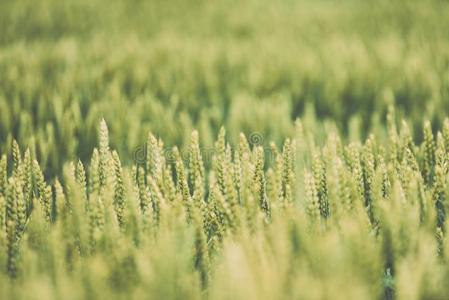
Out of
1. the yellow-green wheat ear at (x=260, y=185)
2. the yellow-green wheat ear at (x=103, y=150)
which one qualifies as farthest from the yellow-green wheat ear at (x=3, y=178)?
the yellow-green wheat ear at (x=260, y=185)

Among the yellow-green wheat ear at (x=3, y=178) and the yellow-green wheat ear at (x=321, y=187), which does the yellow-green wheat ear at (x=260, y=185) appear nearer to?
the yellow-green wheat ear at (x=321, y=187)

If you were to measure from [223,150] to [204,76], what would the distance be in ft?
2.49

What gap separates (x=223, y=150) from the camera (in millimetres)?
918

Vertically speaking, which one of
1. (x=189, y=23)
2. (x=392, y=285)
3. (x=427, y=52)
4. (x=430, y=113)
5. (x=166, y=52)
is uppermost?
(x=189, y=23)

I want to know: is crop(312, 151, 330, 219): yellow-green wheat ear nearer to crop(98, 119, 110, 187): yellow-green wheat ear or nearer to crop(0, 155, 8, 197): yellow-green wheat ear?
crop(98, 119, 110, 187): yellow-green wheat ear

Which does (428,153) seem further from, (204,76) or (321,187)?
(204,76)

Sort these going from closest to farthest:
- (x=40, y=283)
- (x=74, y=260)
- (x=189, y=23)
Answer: (x=40, y=283), (x=74, y=260), (x=189, y=23)

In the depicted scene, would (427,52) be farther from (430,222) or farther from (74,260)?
(74,260)

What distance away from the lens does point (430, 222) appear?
68cm

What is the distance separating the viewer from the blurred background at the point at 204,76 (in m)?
1.29

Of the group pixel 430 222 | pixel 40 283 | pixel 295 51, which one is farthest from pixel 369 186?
pixel 295 51

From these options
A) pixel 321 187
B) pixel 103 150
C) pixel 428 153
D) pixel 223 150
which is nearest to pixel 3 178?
pixel 103 150

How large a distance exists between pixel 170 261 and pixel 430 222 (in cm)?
38

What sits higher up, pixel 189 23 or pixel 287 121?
pixel 189 23
